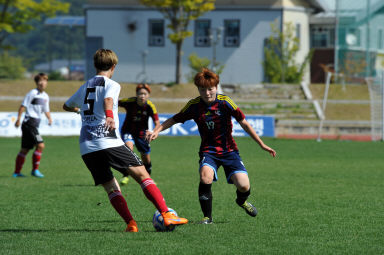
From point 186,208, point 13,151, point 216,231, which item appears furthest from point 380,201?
A: point 13,151

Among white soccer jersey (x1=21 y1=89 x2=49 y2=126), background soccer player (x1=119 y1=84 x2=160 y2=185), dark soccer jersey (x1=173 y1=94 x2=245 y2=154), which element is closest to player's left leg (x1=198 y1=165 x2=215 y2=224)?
dark soccer jersey (x1=173 y1=94 x2=245 y2=154)

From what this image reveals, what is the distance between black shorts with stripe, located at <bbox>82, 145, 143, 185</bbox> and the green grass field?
68 centimetres

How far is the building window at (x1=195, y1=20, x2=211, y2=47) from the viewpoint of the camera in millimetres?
48281

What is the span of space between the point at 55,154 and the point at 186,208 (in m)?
11.1

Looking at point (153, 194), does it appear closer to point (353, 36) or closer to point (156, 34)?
point (353, 36)

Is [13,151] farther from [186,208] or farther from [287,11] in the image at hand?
[287,11]

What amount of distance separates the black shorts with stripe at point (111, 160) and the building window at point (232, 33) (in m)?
42.1

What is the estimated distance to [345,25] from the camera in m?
45.1

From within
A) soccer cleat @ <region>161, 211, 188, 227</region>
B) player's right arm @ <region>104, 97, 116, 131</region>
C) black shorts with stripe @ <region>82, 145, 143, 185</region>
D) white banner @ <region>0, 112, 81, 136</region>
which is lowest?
white banner @ <region>0, 112, 81, 136</region>

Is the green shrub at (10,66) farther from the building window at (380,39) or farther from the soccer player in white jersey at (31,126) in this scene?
the soccer player in white jersey at (31,126)

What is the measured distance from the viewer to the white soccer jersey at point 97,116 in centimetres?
653

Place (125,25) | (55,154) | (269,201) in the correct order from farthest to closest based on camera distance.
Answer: (125,25) → (55,154) → (269,201)

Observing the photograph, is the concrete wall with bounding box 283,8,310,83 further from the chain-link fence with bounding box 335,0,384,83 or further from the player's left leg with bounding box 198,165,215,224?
the player's left leg with bounding box 198,165,215,224

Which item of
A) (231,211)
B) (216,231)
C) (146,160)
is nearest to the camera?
(216,231)
